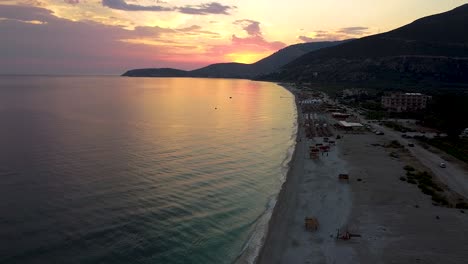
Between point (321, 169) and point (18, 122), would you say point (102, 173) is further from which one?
point (18, 122)

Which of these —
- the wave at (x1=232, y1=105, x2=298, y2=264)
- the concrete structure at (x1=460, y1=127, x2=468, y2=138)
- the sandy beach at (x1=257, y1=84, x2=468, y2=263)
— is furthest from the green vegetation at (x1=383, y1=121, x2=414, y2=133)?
the wave at (x1=232, y1=105, x2=298, y2=264)

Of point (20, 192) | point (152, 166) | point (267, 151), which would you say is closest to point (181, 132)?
point (267, 151)

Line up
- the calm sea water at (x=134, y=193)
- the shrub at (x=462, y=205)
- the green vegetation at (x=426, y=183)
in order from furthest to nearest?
the green vegetation at (x=426, y=183)
the shrub at (x=462, y=205)
the calm sea water at (x=134, y=193)

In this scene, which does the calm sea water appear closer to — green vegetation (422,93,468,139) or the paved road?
the paved road

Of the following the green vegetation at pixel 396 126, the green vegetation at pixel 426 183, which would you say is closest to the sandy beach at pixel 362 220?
the green vegetation at pixel 426 183

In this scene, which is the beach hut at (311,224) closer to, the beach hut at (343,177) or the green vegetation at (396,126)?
the beach hut at (343,177)

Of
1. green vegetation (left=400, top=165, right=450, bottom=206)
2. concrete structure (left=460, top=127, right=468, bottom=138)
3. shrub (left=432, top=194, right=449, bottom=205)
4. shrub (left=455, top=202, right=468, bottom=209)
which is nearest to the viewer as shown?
shrub (left=455, top=202, right=468, bottom=209)
